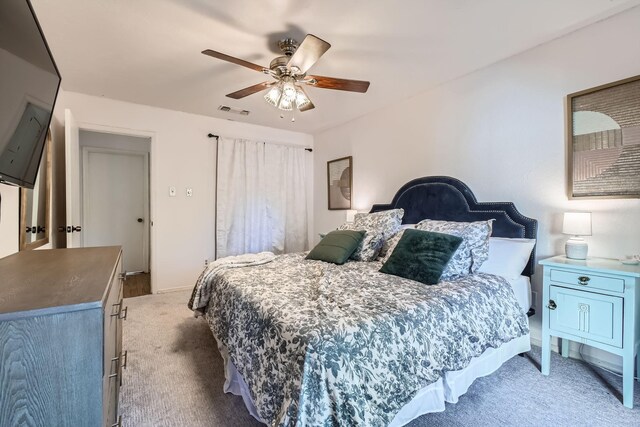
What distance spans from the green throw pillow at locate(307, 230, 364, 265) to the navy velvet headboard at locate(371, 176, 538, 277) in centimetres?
77

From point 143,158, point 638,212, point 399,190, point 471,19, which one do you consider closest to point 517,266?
point 638,212

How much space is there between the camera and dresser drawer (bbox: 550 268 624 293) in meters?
1.65

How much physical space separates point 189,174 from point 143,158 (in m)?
1.58

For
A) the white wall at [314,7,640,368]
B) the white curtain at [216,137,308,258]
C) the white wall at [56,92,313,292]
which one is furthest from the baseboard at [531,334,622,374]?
the white wall at [56,92,313,292]

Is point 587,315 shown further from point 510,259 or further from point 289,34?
point 289,34

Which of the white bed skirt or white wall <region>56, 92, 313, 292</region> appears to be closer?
the white bed skirt

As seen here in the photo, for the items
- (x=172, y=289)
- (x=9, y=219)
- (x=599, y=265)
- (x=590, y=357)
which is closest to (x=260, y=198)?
(x=172, y=289)

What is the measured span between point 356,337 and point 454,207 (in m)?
2.03

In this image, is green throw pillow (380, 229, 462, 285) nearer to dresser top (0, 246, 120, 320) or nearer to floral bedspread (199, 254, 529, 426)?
floral bedspread (199, 254, 529, 426)

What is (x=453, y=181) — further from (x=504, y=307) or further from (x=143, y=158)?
(x=143, y=158)

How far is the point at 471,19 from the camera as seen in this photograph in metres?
1.94

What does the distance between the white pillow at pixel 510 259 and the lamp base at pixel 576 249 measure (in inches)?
9.9

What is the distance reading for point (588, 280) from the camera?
175cm

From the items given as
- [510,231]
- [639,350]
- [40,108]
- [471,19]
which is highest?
[471,19]
